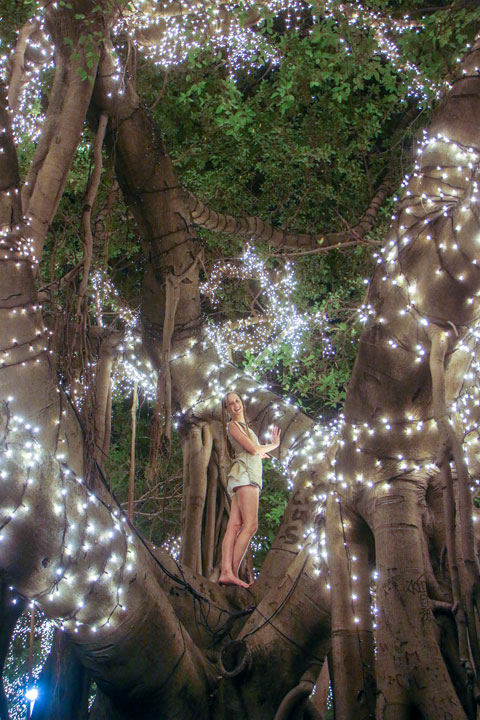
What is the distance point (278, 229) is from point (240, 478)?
8.96 feet

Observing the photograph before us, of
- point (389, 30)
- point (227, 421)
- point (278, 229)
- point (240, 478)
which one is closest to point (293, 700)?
point (240, 478)

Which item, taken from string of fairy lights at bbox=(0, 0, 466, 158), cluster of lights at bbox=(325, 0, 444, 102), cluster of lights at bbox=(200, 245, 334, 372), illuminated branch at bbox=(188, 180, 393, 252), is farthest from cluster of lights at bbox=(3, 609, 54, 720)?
cluster of lights at bbox=(325, 0, 444, 102)

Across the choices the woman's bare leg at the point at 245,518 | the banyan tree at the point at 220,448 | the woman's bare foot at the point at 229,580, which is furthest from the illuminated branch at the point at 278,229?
the woman's bare foot at the point at 229,580

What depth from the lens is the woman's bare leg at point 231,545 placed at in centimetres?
391

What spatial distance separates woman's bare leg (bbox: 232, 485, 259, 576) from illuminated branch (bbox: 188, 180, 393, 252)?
1.90 m

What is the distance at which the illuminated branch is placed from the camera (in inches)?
204

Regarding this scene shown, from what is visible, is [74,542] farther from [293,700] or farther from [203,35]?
[203,35]

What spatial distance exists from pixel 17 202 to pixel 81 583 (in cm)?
160

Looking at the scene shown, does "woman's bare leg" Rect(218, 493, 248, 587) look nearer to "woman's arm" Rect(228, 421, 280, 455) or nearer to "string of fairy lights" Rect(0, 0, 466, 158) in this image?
"woman's arm" Rect(228, 421, 280, 455)

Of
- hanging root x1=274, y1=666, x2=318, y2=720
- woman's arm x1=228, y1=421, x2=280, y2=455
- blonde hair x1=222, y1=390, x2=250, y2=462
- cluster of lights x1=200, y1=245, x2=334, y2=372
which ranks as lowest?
hanging root x1=274, y1=666, x2=318, y2=720

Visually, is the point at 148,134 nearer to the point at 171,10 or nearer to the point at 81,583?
the point at 171,10

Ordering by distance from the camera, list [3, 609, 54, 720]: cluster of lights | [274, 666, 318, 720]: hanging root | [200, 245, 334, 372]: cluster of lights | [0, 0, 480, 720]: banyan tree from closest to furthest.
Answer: [0, 0, 480, 720]: banyan tree → [274, 666, 318, 720]: hanging root → [200, 245, 334, 372]: cluster of lights → [3, 609, 54, 720]: cluster of lights

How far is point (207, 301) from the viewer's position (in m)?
7.78

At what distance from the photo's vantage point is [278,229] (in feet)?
20.2
